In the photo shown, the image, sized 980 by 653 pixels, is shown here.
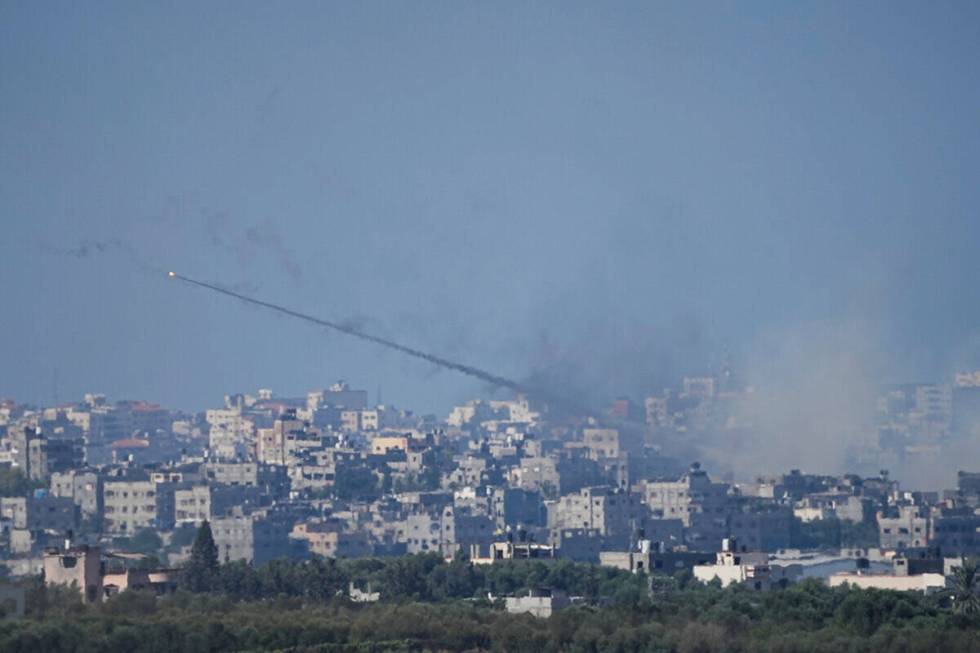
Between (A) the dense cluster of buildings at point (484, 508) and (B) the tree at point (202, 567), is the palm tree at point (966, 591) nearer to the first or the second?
(A) the dense cluster of buildings at point (484, 508)

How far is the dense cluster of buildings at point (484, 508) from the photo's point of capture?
105 meters

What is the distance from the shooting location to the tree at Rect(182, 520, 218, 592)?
83.6 metres

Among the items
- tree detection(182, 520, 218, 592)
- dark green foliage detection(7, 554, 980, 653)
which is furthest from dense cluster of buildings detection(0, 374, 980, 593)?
dark green foliage detection(7, 554, 980, 653)

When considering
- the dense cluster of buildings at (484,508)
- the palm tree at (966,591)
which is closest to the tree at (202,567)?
the dense cluster of buildings at (484,508)

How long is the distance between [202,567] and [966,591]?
20.7 meters

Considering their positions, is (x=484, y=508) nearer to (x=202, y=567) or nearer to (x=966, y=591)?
(x=202, y=567)

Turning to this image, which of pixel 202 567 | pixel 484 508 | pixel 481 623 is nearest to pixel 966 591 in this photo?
pixel 481 623

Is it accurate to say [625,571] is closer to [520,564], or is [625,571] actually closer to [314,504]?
[520,564]

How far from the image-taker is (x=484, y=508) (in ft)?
440

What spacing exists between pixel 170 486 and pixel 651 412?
5145 cm

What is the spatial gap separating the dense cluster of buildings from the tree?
0.81 metres

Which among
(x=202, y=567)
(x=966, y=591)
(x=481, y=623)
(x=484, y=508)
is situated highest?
(x=484, y=508)

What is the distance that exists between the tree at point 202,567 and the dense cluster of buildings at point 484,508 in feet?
2.66

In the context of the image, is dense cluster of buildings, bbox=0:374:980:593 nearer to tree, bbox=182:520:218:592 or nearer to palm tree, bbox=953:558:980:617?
tree, bbox=182:520:218:592
